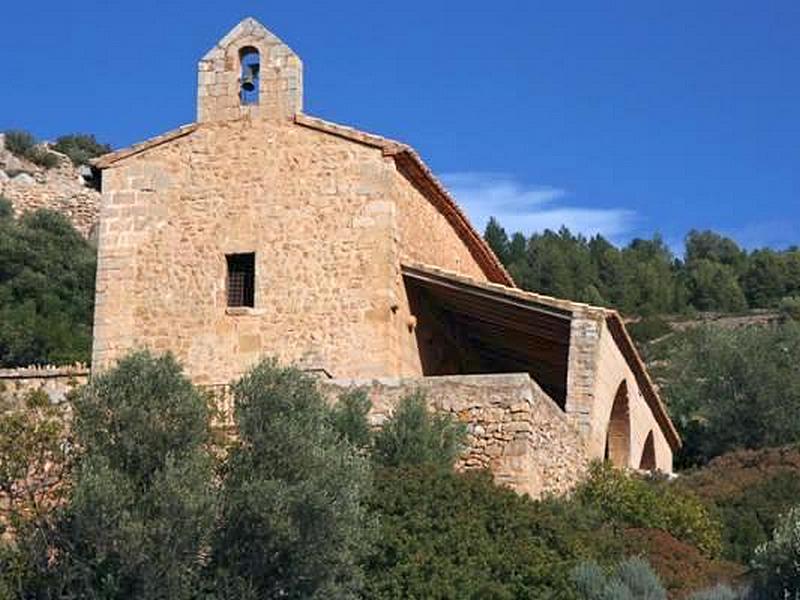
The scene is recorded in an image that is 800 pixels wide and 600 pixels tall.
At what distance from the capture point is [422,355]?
22.7m

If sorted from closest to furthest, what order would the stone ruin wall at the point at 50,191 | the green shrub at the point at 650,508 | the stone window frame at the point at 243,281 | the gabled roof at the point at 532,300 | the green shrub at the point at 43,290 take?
the green shrub at the point at 650,508 < the gabled roof at the point at 532,300 < the stone window frame at the point at 243,281 < the green shrub at the point at 43,290 < the stone ruin wall at the point at 50,191

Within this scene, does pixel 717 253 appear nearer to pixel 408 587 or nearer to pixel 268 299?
pixel 268 299

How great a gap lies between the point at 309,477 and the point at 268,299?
7.27m

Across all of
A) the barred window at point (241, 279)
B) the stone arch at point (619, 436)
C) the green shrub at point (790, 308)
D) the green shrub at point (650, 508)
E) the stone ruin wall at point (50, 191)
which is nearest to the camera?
the green shrub at point (650, 508)

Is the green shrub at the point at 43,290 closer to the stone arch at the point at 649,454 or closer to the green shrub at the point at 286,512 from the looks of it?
the stone arch at the point at 649,454

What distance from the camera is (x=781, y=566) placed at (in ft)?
49.5

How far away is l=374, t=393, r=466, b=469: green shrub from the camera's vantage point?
683 inches

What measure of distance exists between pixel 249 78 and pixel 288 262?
10.0 feet

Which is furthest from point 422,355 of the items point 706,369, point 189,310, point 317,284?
point 706,369

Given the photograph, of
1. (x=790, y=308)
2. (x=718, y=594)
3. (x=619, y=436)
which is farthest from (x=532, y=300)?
(x=790, y=308)

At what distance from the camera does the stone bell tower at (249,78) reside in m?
22.6

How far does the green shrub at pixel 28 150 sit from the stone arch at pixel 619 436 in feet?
125

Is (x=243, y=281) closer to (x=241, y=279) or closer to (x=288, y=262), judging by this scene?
(x=241, y=279)

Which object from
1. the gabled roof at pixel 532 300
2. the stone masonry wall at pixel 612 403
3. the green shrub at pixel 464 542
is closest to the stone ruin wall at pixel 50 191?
the stone masonry wall at pixel 612 403
